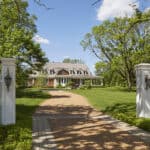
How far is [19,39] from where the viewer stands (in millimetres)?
24750

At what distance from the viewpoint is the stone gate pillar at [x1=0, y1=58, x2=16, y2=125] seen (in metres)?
10.6

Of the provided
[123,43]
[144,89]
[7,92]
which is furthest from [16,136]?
[123,43]

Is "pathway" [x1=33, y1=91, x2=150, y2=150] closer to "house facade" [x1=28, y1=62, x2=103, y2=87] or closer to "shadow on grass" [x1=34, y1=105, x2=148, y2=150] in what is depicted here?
"shadow on grass" [x1=34, y1=105, x2=148, y2=150]

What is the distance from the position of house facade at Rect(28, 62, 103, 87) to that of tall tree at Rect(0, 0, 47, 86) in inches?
1343

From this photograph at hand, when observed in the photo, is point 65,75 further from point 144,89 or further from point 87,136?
point 87,136

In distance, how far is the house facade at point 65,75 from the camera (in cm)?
6531

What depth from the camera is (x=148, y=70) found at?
1210cm

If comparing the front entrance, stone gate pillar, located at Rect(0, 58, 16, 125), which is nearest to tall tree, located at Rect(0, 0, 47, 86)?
stone gate pillar, located at Rect(0, 58, 16, 125)

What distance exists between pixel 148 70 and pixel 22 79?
53.3 feet

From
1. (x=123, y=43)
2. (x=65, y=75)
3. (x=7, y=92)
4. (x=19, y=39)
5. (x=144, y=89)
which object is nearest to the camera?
(x=7, y=92)

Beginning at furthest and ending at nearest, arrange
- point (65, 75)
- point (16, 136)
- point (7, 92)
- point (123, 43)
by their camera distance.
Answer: point (65, 75) → point (123, 43) → point (7, 92) → point (16, 136)

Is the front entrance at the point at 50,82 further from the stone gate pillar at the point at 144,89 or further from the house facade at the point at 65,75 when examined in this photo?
the stone gate pillar at the point at 144,89

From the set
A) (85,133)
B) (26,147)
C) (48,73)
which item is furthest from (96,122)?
(48,73)

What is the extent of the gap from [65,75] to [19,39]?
41.8m
